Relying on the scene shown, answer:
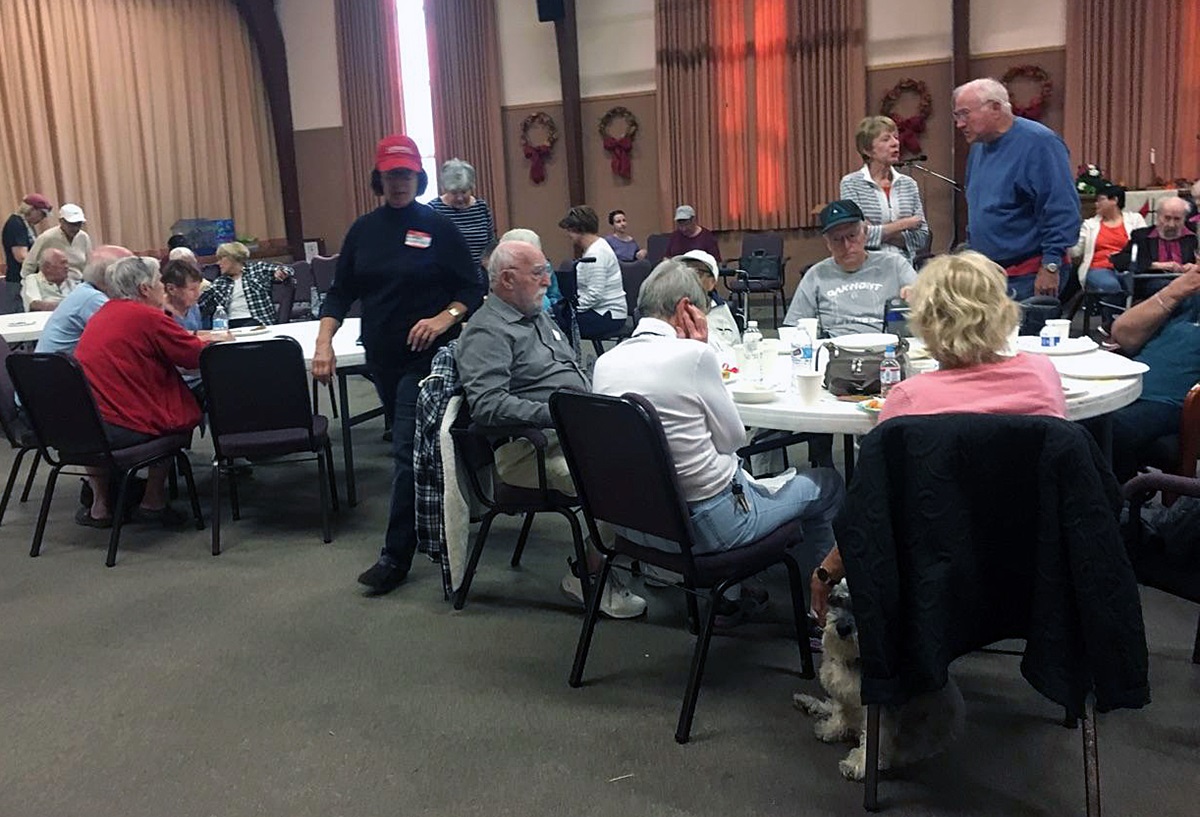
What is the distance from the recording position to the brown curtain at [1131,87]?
30.2 feet

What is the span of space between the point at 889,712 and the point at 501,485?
1.39 meters

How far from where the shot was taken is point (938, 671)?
1898mm

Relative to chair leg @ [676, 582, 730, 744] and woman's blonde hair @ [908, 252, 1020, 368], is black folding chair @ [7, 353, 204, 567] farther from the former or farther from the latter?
woman's blonde hair @ [908, 252, 1020, 368]

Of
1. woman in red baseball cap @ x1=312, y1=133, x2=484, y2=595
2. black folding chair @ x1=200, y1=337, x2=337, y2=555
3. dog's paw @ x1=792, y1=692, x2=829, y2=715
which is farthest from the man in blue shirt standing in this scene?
dog's paw @ x1=792, y1=692, x2=829, y2=715

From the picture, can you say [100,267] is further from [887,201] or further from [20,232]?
[20,232]

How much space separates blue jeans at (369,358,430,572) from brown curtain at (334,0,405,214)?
9.45m

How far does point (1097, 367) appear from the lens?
2.82m

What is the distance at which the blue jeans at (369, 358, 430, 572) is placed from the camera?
339 centimetres

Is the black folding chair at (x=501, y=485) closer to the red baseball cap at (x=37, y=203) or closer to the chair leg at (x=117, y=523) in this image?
the chair leg at (x=117, y=523)

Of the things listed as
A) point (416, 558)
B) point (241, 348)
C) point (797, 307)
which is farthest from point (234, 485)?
point (797, 307)

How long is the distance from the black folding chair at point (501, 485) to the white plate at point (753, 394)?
0.58m

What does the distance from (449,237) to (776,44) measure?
816 centimetres

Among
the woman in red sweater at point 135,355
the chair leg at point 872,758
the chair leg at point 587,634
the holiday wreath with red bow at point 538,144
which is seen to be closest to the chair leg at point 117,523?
the woman in red sweater at point 135,355

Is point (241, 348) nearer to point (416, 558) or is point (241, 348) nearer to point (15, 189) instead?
point (416, 558)
